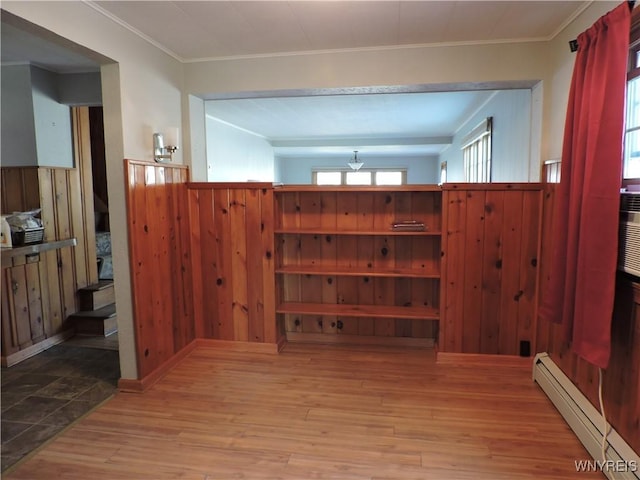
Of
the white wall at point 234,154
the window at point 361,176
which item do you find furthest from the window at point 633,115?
the window at point 361,176

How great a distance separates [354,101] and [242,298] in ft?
→ 8.83

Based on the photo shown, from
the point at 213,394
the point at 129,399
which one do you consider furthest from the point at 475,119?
the point at 129,399

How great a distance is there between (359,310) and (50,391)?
88.4 inches

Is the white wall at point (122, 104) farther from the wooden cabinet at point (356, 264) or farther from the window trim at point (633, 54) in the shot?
the window trim at point (633, 54)

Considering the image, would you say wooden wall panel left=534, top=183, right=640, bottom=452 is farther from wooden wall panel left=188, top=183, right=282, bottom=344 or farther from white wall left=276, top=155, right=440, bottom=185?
white wall left=276, top=155, right=440, bottom=185

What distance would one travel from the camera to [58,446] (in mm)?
2186

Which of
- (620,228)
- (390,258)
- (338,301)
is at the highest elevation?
(620,228)

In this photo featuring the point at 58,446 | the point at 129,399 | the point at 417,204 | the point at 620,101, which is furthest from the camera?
the point at 417,204

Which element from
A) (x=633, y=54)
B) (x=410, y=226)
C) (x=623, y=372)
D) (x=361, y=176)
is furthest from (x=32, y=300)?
(x=361, y=176)

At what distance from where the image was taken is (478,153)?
5.61m

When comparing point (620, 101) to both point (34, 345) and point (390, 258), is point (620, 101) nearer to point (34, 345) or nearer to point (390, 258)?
point (390, 258)

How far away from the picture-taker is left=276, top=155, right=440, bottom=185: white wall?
1084cm

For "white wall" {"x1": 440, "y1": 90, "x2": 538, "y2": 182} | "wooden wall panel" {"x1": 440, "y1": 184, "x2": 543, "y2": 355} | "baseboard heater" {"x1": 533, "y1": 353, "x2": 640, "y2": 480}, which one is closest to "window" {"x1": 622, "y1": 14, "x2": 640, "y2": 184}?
"wooden wall panel" {"x1": 440, "y1": 184, "x2": 543, "y2": 355}

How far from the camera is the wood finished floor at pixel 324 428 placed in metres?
2.00
